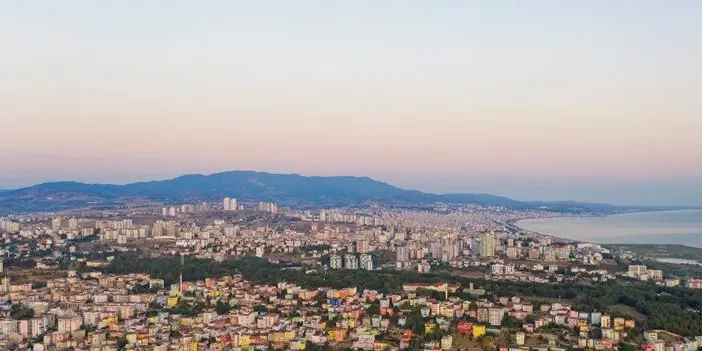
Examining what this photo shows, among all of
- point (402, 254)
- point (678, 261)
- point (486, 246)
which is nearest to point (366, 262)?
point (402, 254)

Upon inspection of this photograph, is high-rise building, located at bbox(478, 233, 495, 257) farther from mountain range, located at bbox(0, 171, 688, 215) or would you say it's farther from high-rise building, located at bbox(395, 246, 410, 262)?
mountain range, located at bbox(0, 171, 688, 215)

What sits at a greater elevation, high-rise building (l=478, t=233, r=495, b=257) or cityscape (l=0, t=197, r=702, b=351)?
high-rise building (l=478, t=233, r=495, b=257)

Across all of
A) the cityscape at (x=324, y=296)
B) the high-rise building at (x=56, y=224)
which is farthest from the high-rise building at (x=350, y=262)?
the high-rise building at (x=56, y=224)

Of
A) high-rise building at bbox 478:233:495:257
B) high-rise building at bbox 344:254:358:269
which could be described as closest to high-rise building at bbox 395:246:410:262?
high-rise building at bbox 344:254:358:269

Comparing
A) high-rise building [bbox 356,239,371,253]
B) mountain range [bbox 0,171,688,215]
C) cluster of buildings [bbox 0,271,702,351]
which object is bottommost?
cluster of buildings [bbox 0,271,702,351]

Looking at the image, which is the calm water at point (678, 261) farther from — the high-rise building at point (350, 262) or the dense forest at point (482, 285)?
the high-rise building at point (350, 262)

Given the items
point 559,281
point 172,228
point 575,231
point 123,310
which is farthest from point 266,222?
point 123,310
